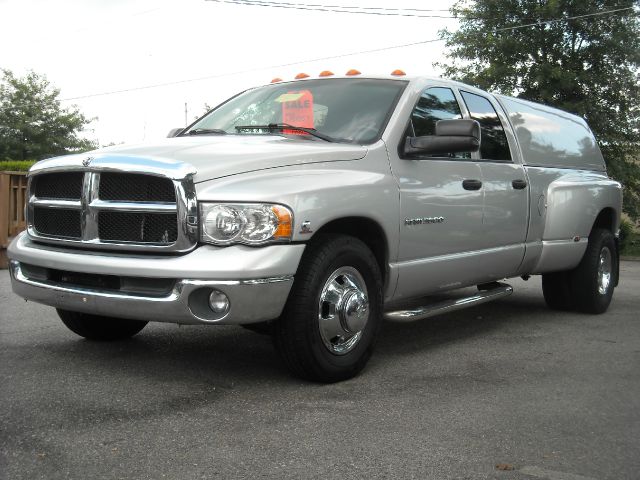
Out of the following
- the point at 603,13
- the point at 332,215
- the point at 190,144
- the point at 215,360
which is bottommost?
the point at 215,360

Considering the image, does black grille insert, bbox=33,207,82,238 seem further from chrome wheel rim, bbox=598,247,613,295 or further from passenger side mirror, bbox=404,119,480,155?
chrome wheel rim, bbox=598,247,613,295

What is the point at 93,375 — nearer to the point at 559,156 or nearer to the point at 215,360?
the point at 215,360

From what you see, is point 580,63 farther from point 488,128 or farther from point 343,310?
A: point 343,310

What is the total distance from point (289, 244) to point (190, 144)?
0.96 meters

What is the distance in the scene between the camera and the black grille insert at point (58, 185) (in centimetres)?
453

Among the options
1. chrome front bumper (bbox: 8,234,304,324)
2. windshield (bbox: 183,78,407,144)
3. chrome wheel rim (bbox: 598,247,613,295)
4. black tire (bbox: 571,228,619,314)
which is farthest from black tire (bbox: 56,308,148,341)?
chrome wheel rim (bbox: 598,247,613,295)

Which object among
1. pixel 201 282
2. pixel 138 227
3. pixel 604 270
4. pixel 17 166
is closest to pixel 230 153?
pixel 138 227

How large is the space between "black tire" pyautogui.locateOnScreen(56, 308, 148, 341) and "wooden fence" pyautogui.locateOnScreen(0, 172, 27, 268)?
18.3ft

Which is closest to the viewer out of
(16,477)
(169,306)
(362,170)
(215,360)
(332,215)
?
(16,477)

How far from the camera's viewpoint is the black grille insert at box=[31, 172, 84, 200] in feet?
14.9

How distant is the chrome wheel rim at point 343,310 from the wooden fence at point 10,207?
7230mm

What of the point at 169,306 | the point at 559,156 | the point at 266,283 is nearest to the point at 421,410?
the point at 266,283

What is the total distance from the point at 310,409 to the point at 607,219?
4.90 m

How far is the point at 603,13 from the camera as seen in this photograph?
74.7 feet
